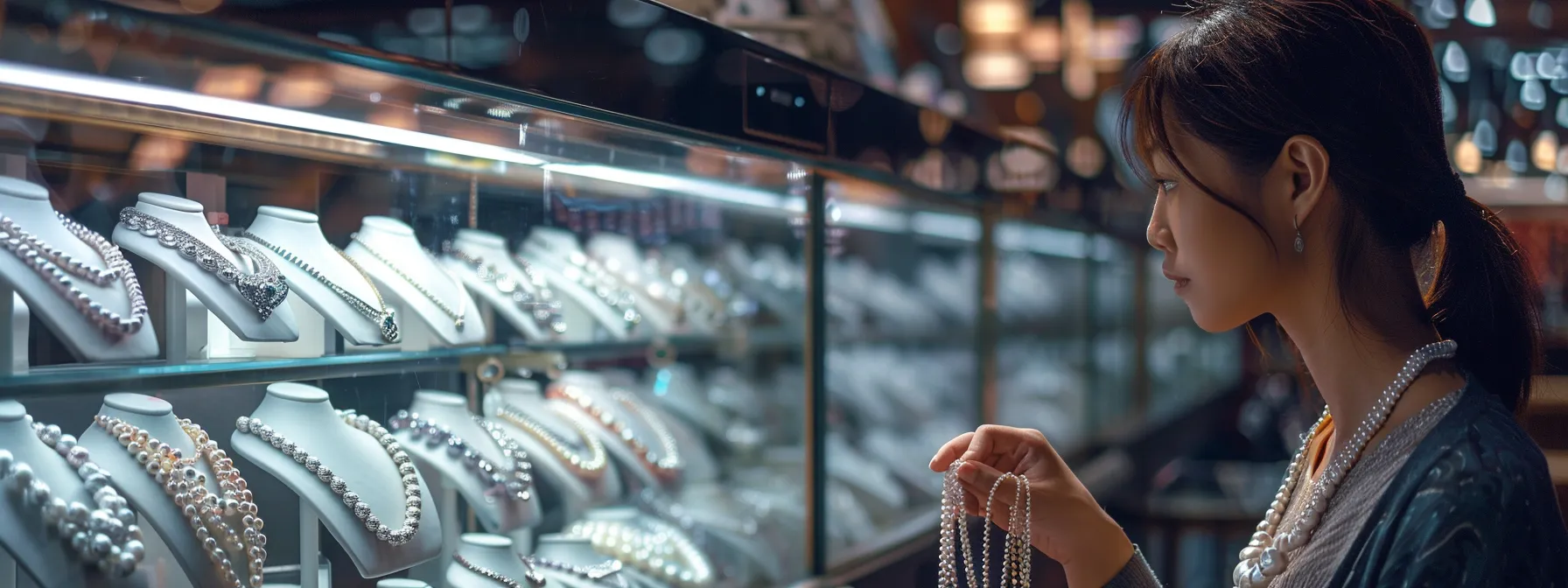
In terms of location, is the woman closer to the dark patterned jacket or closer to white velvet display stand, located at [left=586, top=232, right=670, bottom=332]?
the dark patterned jacket

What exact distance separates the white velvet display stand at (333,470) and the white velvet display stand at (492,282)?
278mm

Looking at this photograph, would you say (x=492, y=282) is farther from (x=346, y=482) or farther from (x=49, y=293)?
(x=49, y=293)

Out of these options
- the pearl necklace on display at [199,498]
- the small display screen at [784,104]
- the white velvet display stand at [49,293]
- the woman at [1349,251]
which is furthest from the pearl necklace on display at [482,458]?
the woman at [1349,251]

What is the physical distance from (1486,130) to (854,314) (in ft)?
6.22

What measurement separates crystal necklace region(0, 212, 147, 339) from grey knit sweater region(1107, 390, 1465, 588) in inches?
39.7

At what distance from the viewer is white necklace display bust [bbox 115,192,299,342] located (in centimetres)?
106

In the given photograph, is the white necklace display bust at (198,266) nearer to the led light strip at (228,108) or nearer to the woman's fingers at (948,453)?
the led light strip at (228,108)

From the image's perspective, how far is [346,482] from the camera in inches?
46.4

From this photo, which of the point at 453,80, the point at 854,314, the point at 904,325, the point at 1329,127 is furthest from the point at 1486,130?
the point at 453,80

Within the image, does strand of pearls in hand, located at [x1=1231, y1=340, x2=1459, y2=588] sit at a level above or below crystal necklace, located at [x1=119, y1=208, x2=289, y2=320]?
below

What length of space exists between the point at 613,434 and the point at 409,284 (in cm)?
53

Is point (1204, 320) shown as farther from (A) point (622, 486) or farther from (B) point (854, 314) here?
(B) point (854, 314)

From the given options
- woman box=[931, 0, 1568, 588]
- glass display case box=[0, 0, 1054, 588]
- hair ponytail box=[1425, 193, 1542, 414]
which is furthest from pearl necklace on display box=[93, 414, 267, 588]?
hair ponytail box=[1425, 193, 1542, 414]

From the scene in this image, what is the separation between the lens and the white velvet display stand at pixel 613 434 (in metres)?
1.75
